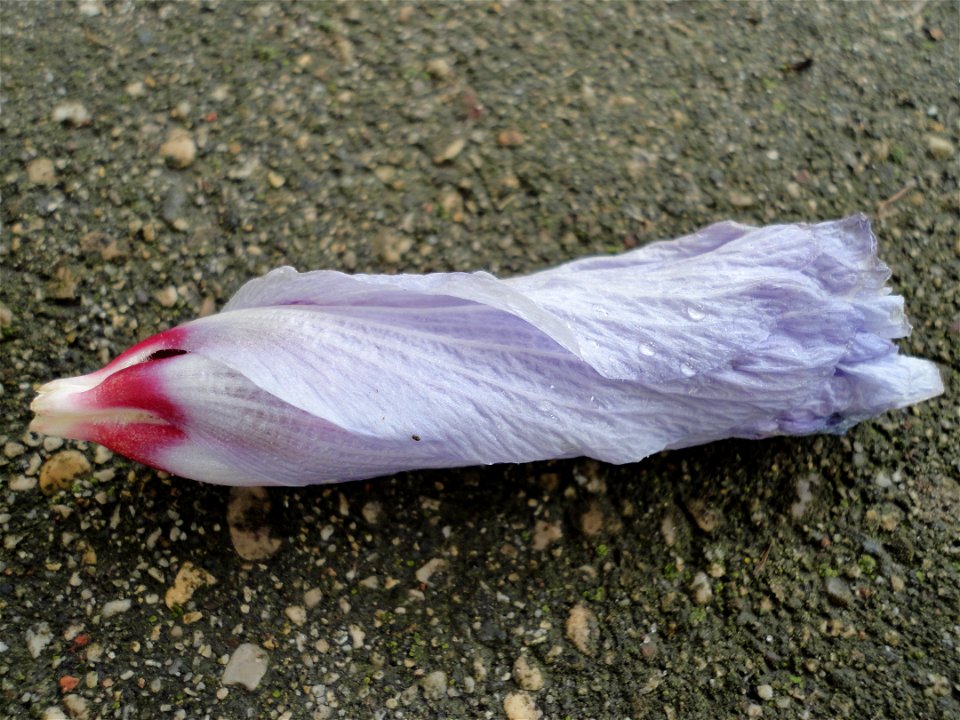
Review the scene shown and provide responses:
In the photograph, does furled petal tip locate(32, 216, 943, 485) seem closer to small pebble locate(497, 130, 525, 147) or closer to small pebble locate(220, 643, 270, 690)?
small pebble locate(220, 643, 270, 690)

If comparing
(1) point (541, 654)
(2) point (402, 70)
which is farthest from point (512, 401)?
(2) point (402, 70)

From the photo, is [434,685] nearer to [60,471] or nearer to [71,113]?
[60,471]

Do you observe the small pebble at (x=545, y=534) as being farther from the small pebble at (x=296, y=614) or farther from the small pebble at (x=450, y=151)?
the small pebble at (x=450, y=151)

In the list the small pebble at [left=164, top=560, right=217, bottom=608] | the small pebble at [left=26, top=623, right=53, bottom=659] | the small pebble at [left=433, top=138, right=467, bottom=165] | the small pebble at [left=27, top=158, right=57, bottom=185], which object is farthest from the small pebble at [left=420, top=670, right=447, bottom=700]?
the small pebble at [left=27, top=158, right=57, bottom=185]

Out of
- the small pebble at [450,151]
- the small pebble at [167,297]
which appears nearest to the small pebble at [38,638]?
the small pebble at [167,297]

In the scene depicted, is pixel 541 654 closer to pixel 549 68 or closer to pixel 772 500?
pixel 772 500

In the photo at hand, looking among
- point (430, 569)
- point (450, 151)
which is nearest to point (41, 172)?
point (450, 151)
